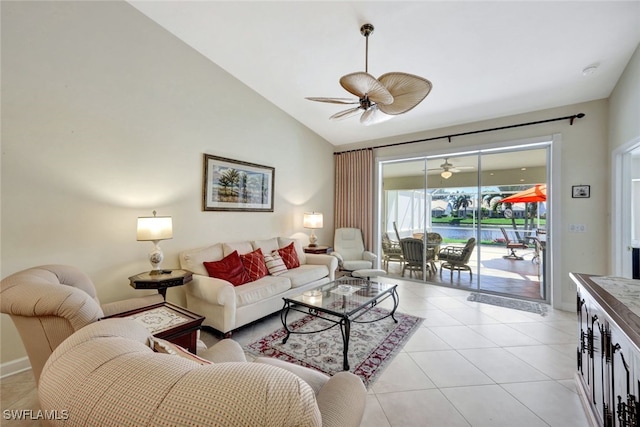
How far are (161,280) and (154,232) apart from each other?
47 cm

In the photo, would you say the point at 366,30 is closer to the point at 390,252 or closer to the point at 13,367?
the point at 390,252

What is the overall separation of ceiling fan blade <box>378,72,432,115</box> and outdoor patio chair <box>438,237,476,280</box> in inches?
119

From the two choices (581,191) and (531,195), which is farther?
(531,195)

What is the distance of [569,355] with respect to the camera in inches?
90.9

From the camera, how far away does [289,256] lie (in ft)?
12.5

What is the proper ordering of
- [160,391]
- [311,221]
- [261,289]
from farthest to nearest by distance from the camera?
[311,221] < [261,289] < [160,391]

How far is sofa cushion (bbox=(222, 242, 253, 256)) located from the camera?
330 cm

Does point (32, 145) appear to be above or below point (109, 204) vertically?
above

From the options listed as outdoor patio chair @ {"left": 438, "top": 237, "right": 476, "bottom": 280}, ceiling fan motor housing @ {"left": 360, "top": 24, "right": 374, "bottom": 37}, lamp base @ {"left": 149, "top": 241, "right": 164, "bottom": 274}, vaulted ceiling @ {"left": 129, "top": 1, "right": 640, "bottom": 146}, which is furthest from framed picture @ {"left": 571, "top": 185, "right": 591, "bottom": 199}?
lamp base @ {"left": 149, "top": 241, "right": 164, "bottom": 274}

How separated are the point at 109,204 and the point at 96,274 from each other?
684 mm

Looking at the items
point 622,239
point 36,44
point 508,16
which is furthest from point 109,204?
point 622,239

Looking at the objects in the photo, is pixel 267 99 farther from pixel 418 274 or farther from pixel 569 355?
pixel 569 355

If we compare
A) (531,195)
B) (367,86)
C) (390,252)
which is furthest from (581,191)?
(367,86)

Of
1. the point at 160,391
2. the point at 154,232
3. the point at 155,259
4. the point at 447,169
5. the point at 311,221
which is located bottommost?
the point at 155,259
